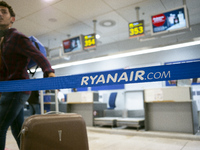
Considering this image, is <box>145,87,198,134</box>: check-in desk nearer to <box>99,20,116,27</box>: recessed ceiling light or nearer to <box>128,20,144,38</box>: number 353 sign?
<box>128,20,144,38</box>: number 353 sign

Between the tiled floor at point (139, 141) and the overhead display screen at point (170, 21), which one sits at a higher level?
the overhead display screen at point (170, 21)

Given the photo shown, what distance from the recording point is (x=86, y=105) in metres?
4.92

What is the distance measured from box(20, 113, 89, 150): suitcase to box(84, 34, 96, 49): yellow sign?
397 centimetres

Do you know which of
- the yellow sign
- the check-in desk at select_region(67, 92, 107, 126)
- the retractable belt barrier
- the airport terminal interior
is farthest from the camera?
the yellow sign

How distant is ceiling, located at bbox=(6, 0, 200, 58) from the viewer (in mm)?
4457

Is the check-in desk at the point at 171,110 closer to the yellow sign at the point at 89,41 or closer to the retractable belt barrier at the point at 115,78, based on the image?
the yellow sign at the point at 89,41

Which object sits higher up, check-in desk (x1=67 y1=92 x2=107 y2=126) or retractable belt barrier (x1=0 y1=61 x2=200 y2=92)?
retractable belt barrier (x1=0 y1=61 x2=200 y2=92)

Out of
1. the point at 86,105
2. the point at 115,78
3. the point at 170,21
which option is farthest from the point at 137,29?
the point at 115,78

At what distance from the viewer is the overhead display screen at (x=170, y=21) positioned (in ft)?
12.7

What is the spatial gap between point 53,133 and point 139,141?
7.38ft

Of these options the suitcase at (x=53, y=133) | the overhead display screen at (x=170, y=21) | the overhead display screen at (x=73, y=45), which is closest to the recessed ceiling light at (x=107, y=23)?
the overhead display screen at (x=73, y=45)

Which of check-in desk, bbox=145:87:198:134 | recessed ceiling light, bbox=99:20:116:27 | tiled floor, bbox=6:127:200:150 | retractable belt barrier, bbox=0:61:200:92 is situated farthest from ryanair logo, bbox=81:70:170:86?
recessed ceiling light, bbox=99:20:116:27

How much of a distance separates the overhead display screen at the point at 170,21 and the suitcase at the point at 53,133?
3504 millimetres

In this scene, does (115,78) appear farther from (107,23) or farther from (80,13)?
(107,23)
